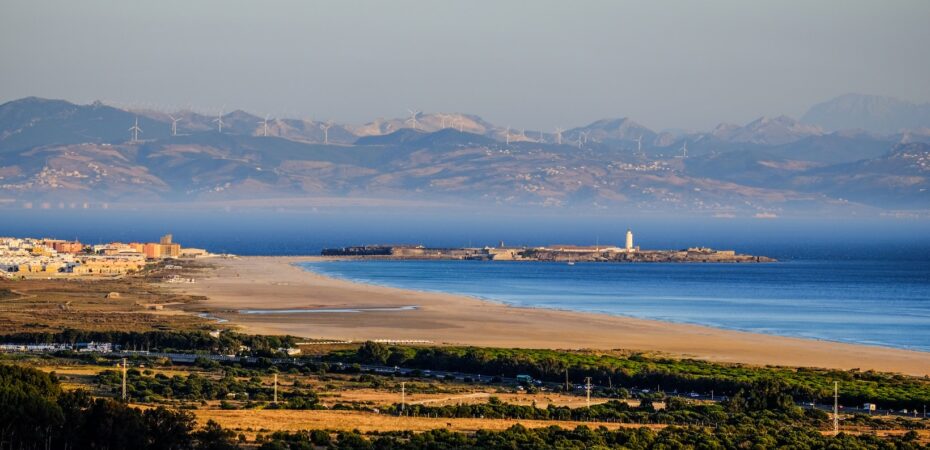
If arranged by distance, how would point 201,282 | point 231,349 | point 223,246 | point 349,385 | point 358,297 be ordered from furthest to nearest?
point 223,246 < point 201,282 < point 358,297 < point 231,349 < point 349,385

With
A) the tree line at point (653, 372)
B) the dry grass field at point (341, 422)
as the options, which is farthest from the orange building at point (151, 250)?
the dry grass field at point (341, 422)

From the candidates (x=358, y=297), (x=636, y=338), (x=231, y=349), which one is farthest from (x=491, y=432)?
(x=358, y=297)

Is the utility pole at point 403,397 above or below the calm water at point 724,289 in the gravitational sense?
below

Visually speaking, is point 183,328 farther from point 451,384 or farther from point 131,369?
point 451,384

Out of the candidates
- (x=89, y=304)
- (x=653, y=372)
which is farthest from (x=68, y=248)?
(x=653, y=372)

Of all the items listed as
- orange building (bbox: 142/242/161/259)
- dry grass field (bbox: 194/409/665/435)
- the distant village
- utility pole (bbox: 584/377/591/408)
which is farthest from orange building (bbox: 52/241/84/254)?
dry grass field (bbox: 194/409/665/435)

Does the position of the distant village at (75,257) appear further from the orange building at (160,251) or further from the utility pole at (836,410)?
the utility pole at (836,410)

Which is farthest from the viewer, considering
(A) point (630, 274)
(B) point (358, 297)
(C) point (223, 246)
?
(C) point (223, 246)

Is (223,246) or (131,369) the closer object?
(131,369)
